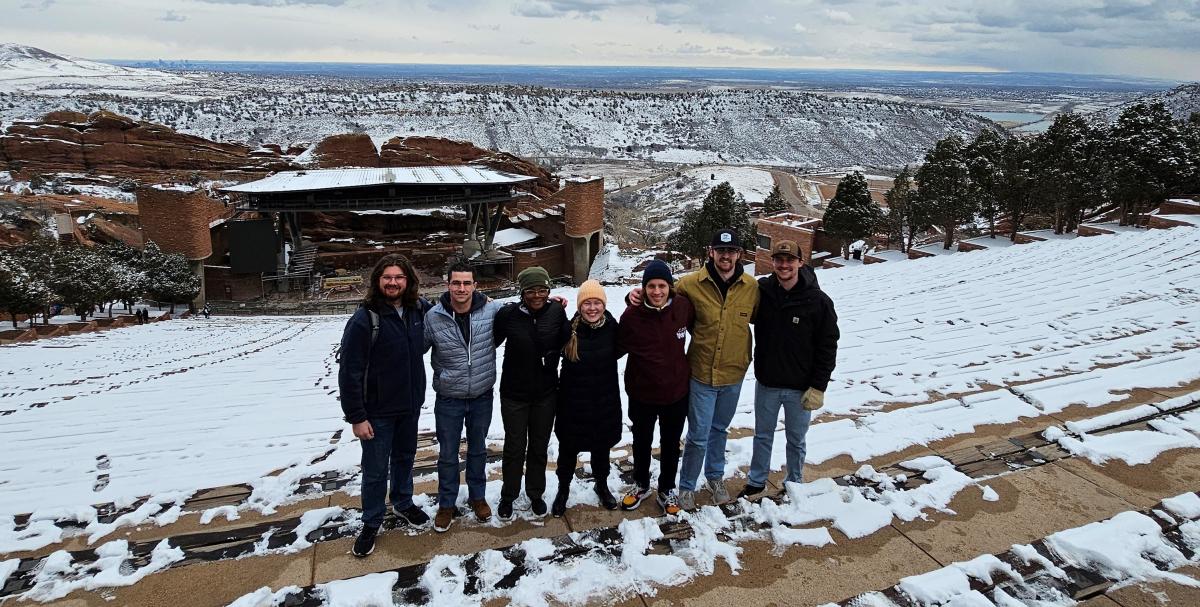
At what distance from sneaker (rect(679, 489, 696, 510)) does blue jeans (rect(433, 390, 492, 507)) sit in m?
1.31

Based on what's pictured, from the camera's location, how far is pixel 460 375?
3906 millimetres

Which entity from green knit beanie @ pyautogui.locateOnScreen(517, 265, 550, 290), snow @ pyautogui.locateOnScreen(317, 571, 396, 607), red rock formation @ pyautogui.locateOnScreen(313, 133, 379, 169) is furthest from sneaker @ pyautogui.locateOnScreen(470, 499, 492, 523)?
red rock formation @ pyautogui.locateOnScreen(313, 133, 379, 169)

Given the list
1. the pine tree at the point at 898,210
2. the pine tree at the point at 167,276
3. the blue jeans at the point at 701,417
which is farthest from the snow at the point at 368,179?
the blue jeans at the point at 701,417

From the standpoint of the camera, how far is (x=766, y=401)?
428cm

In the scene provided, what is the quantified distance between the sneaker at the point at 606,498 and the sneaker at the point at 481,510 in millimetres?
729

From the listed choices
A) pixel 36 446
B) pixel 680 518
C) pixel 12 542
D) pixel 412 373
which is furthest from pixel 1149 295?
pixel 36 446

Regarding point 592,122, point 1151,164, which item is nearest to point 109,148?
point 1151,164

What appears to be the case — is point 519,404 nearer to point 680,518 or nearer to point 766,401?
point 680,518

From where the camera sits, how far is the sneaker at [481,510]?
4.07 metres

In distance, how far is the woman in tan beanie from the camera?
384cm

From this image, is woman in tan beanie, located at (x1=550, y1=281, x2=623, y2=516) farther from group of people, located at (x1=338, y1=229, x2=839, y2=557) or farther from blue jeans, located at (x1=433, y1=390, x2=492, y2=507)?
blue jeans, located at (x1=433, y1=390, x2=492, y2=507)

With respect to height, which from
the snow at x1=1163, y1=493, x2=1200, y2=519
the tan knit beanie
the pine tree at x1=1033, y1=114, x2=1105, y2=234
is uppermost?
the pine tree at x1=1033, y1=114, x2=1105, y2=234

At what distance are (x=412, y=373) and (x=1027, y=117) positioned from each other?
226066mm

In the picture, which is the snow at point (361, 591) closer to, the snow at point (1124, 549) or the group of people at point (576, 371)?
the group of people at point (576, 371)
